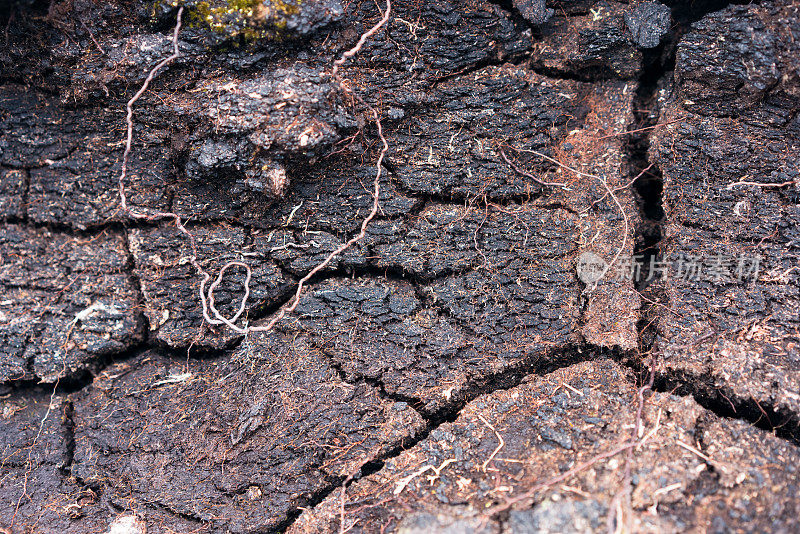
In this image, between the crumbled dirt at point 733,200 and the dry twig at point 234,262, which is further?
the dry twig at point 234,262

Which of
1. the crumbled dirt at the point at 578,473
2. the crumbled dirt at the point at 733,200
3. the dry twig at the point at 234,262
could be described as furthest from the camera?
the dry twig at the point at 234,262

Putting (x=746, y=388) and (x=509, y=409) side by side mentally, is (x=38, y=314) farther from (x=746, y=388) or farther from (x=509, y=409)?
(x=746, y=388)

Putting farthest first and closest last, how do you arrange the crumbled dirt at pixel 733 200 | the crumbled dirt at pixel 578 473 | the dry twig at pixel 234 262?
1. the dry twig at pixel 234 262
2. the crumbled dirt at pixel 733 200
3. the crumbled dirt at pixel 578 473

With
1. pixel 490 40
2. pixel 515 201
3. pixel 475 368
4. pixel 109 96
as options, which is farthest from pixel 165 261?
pixel 490 40

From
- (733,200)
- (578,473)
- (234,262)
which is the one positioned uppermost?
(733,200)

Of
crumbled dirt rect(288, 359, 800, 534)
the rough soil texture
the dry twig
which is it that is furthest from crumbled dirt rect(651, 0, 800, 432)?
the dry twig

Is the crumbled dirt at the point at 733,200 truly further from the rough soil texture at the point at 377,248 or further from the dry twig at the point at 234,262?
the dry twig at the point at 234,262

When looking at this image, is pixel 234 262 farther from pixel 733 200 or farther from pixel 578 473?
pixel 733 200

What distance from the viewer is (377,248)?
2.01 meters

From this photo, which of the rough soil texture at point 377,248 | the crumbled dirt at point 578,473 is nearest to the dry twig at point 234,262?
the rough soil texture at point 377,248

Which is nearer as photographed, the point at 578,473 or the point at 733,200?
the point at 578,473

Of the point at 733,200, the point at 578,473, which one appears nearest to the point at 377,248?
the point at 578,473

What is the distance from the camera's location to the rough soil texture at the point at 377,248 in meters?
1.83

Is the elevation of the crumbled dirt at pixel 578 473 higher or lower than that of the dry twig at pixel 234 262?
lower
